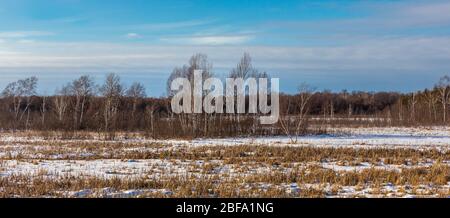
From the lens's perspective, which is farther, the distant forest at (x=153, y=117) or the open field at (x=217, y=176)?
the distant forest at (x=153, y=117)

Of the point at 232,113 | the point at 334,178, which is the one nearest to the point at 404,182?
the point at 334,178

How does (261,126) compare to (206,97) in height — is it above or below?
below

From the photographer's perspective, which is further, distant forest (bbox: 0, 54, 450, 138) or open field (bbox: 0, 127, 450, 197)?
distant forest (bbox: 0, 54, 450, 138)

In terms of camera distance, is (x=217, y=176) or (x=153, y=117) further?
(x=153, y=117)

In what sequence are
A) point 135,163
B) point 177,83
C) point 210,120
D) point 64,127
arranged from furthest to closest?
1. point 64,127
2. point 177,83
3. point 210,120
4. point 135,163

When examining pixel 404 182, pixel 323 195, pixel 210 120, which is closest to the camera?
pixel 323 195

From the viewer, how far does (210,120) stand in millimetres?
42844

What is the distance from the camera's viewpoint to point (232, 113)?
152 feet

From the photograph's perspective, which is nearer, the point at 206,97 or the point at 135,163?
the point at 135,163
